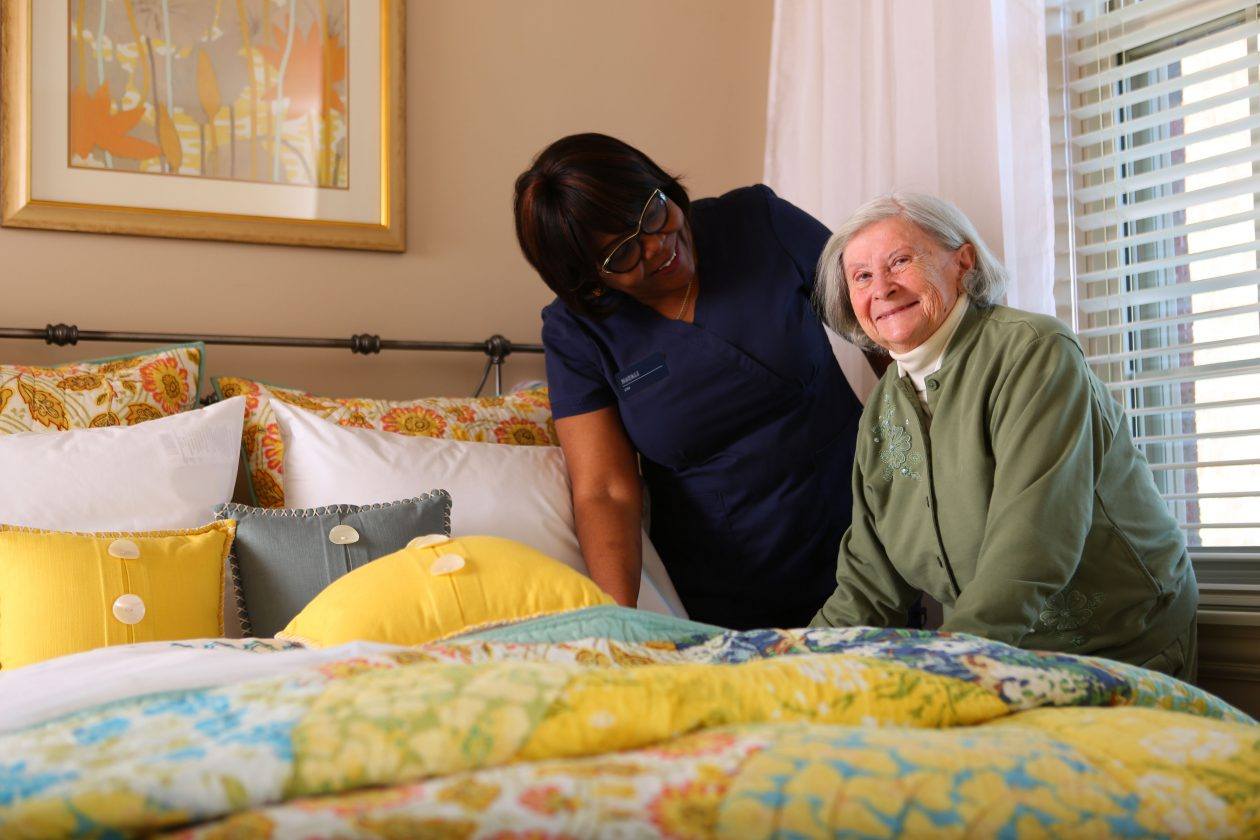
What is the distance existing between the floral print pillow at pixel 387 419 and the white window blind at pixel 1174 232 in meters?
1.05

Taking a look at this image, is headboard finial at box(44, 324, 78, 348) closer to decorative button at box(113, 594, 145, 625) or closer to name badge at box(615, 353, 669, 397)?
decorative button at box(113, 594, 145, 625)

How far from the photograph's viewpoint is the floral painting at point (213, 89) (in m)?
2.32

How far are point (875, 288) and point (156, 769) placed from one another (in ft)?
4.36

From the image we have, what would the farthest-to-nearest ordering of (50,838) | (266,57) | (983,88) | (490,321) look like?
(490,321) → (266,57) → (983,88) → (50,838)

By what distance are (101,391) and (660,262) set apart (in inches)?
39.7

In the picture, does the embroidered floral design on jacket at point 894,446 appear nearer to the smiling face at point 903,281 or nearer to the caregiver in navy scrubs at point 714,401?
the smiling face at point 903,281

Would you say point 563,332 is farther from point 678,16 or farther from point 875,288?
point 678,16

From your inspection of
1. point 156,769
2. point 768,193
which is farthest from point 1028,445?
point 156,769

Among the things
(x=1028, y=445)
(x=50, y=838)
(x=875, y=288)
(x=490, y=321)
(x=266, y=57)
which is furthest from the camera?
(x=490, y=321)

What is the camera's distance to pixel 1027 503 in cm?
155

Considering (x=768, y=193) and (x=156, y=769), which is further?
(x=768, y=193)

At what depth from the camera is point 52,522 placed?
182 cm

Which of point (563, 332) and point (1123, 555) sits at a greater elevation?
point (563, 332)

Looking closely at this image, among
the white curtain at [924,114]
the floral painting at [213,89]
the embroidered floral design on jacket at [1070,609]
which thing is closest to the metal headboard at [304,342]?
the floral painting at [213,89]
